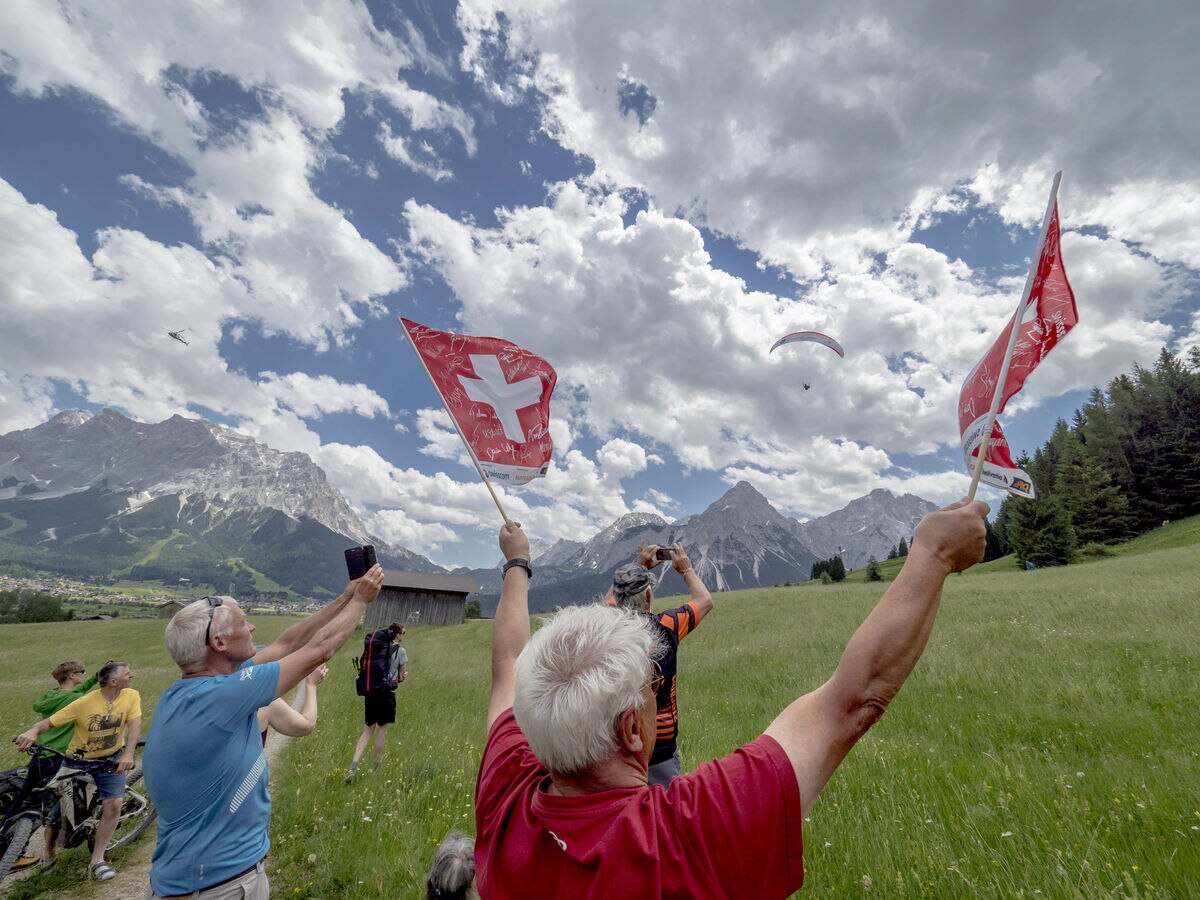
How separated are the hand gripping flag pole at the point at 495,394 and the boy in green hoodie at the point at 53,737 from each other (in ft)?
23.2

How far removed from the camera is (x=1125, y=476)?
58312 millimetres

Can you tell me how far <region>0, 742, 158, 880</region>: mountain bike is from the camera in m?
7.04

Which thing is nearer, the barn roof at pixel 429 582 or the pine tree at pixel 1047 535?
the pine tree at pixel 1047 535

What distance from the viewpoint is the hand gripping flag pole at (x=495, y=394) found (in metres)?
6.49

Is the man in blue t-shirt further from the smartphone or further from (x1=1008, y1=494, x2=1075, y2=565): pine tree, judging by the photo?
(x1=1008, y1=494, x2=1075, y2=565): pine tree

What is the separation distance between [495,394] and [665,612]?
3257mm

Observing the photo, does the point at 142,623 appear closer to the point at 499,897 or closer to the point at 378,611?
the point at 378,611

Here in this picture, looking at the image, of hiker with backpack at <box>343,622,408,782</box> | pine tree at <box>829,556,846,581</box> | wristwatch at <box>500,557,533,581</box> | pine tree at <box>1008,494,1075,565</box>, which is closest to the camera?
wristwatch at <box>500,557,533,581</box>

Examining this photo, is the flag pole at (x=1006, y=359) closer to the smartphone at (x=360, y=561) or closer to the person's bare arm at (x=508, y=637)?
the person's bare arm at (x=508, y=637)

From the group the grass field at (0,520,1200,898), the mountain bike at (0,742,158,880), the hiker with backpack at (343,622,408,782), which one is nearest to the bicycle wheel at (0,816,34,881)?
the mountain bike at (0,742,158,880)

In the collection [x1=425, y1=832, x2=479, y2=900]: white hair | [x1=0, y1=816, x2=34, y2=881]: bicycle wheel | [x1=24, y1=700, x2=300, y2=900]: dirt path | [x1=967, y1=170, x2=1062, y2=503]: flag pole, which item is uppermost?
[x1=967, y1=170, x2=1062, y2=503]: flag pole

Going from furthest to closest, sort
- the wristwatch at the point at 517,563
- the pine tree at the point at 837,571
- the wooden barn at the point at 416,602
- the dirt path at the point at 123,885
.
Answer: the pine tree at the point at 837,571 < the wooden barn at the point at 416,602 < the dirt path at the point at 123,885 < the wristwatch at the point at 517,563

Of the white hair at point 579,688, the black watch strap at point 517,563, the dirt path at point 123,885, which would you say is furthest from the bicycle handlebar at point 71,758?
the white hair at point 579,688

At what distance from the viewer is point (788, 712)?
1.76 metres
